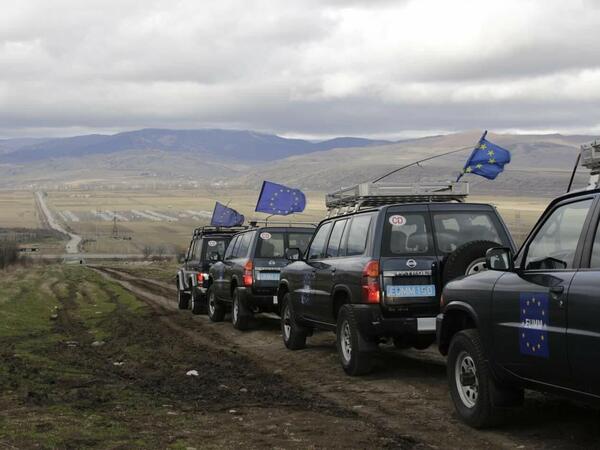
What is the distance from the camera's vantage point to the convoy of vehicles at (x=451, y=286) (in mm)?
6332

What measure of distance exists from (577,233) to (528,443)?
1.80m

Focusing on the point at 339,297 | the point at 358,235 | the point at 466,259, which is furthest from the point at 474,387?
the point at 339,297

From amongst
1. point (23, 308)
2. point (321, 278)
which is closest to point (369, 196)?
point (321, 278)

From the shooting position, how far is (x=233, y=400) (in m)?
9.45

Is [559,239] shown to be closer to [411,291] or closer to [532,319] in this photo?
[532,319]

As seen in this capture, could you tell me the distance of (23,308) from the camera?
24.3 meters

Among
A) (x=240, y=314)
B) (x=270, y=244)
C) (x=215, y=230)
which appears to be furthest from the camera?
(x=215, y=230)

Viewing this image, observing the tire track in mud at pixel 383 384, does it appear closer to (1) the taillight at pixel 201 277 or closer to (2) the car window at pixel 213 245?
(1) the taillight at pixel 201 277

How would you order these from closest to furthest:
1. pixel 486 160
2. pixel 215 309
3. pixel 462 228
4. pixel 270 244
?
1. pixel 462 228
2. pixel 270 244
3. pixel 215 309
4. pixel 486 160

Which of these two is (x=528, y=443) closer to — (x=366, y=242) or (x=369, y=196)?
(x=366, y=242)

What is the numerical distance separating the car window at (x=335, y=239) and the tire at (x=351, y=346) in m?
1.07

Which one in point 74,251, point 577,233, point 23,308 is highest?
point 577,233

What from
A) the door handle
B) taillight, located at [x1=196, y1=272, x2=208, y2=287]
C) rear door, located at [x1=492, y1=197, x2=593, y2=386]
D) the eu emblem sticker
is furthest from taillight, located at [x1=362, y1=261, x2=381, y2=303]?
taillight, located at [x1=196, y1=272, x2=208, y2=287]

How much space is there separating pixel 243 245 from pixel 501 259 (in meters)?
11.2
